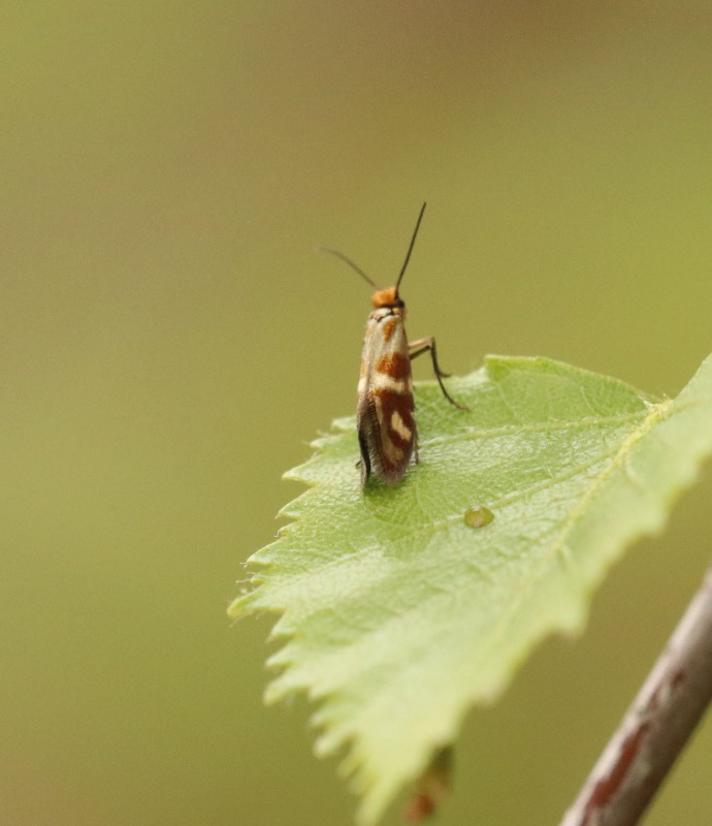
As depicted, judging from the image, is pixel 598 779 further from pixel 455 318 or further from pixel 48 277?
pixel 48 277

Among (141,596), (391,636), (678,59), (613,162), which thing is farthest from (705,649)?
(678,59)

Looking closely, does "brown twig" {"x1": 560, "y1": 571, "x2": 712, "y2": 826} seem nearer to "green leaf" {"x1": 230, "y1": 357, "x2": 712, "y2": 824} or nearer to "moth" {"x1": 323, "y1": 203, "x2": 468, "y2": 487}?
"green leaf" {"x1": 230, "y1": 357, "x2": 712, "y2": 824}

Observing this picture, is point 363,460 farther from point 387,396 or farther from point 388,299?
point 388,299

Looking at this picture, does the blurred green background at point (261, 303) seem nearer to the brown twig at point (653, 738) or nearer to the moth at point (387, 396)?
the moth at point (387, 396)

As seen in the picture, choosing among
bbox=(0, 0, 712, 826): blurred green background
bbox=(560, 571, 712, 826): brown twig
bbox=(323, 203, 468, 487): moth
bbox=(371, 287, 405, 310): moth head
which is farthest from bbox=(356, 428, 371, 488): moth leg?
bbox=(0, 0, 712, 826): blurred green background

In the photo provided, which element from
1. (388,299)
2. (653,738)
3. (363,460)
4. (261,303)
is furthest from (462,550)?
(261,303)

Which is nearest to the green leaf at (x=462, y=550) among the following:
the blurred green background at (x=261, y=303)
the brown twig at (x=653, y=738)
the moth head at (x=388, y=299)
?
the brown twig at (x=653, y=738)
